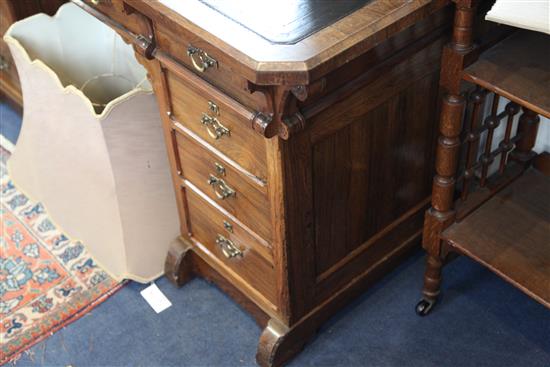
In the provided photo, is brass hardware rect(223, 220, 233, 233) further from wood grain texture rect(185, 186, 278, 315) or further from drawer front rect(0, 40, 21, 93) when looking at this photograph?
drawer front rect(0, 40, 21, 93)

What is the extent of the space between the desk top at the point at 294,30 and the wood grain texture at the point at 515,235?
0.54 meters

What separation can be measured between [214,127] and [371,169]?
1.21 feet

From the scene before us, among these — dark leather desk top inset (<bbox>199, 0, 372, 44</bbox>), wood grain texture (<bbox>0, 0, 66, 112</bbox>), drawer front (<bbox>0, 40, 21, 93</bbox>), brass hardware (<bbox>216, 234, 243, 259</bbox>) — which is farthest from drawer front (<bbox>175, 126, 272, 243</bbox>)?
drawer front (<bbox>0, 40, 21, 93</bbox>)

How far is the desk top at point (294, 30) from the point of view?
1244 mm

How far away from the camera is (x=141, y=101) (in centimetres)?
179

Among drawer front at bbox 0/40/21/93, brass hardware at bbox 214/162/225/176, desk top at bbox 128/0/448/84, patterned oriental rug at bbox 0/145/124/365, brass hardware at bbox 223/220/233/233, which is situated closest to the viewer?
desk top at bbox 128/0/448/84

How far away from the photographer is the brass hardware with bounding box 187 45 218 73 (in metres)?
1.40

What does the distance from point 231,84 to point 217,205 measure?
40 cm

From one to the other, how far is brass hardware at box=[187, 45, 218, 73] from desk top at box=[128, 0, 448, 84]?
6 centimetres

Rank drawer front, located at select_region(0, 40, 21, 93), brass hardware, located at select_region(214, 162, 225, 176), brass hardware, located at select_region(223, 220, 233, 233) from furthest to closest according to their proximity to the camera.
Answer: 1. drawer front, located at select_region(0, 40, 21, 93)
2. brass hardware, located at select_region(223, 220, 233, 233)
3. brass hardware, located at select_region(214, 162, 225, 176)

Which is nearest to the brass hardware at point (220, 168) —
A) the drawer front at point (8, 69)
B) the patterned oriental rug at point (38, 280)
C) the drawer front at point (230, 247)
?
the drawer front at point (230, 247)

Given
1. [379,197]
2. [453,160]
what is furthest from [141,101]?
[453,160]

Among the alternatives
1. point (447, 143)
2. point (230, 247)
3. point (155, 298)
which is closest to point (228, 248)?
point (230, 247)

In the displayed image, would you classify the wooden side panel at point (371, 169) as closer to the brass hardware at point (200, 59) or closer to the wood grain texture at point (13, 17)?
the brass hardware at point (200, 59)
